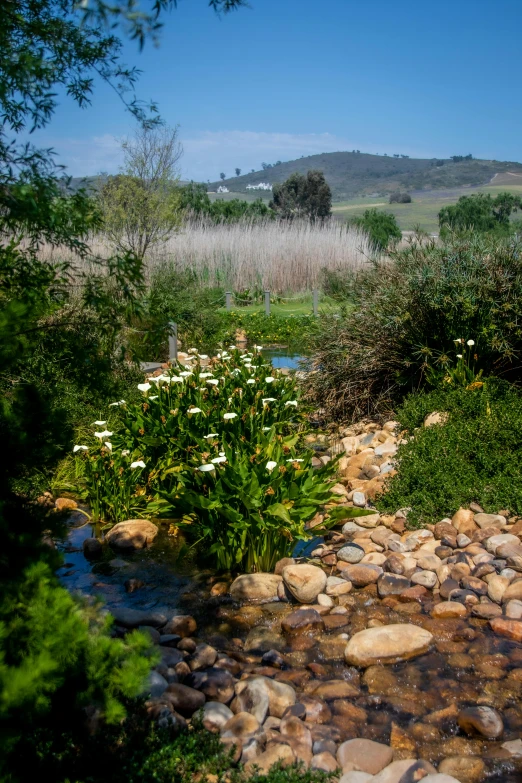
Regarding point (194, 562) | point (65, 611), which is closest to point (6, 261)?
point (65, 611)

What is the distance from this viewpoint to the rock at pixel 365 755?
2.69m

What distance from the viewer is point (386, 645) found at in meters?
3.49

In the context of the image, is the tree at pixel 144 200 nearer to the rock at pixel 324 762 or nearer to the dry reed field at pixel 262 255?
the dry reed field at pixel 262 255

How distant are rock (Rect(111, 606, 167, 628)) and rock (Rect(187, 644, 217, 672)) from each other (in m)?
0.37

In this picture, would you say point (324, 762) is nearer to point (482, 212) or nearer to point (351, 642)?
point (351, 642)

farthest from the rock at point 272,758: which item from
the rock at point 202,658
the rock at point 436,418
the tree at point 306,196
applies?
the tree at point 306,196

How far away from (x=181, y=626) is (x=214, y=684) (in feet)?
2.01

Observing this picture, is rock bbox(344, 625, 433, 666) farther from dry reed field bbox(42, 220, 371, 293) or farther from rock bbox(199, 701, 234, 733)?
dry reed field bbox(42, 220, 371, 293)

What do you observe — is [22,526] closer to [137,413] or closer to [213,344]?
[137,413]

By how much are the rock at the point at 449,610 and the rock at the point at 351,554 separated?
0.69 metres

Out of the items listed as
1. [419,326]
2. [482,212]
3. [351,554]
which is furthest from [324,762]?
[482,212]

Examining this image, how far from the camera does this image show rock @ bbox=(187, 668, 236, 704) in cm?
308

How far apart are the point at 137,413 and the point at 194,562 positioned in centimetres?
169

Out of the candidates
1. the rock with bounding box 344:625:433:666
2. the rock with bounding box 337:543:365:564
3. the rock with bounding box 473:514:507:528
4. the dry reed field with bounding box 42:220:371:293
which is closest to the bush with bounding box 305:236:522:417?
the rock with bounding box 473:514:507:528
